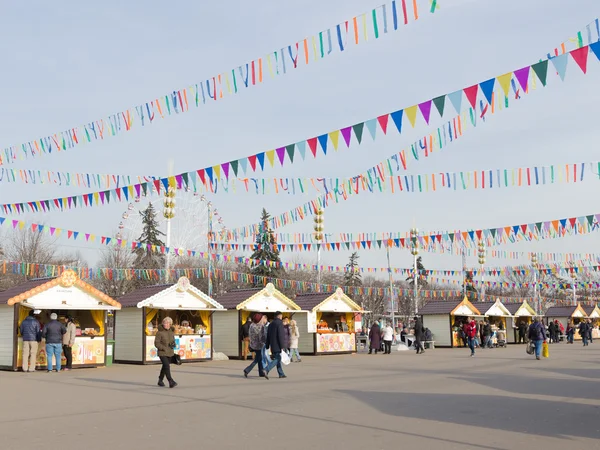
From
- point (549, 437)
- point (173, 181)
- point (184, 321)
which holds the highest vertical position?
point (173, 181)

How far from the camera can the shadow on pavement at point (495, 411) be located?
830 cm

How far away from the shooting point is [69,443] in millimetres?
7363

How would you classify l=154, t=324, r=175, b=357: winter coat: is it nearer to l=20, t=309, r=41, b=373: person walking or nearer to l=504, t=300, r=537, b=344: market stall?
l=20, t=309, r=41, b=373: person walking

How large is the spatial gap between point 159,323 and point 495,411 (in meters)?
16.4

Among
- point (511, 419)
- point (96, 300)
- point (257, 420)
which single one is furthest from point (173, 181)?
point (511, 419)

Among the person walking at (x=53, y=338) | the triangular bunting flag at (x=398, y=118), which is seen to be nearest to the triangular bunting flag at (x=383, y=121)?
the triangular bunting flag at (x=398, y=118)

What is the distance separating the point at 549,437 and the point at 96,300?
17017 millimetres

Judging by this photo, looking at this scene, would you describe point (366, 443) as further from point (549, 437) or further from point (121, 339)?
point (121, 339)

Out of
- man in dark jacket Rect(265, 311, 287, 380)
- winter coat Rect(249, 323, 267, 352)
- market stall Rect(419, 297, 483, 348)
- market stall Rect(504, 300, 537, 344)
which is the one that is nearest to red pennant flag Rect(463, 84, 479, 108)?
man in dark jacket Rect(265, 311, 287, 380)

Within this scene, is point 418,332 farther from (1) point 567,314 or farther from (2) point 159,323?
(1) point 567,314

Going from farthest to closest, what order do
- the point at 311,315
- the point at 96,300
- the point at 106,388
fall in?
the point at 311,315 → the point at 96,300 → the point at 106,388

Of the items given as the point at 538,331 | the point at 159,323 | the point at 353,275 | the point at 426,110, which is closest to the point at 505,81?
the point at 426,110

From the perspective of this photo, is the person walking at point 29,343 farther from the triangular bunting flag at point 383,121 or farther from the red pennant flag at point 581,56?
the red pennant flag at point 581,56

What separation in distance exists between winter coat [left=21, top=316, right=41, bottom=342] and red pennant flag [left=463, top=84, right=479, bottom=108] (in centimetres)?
1359
